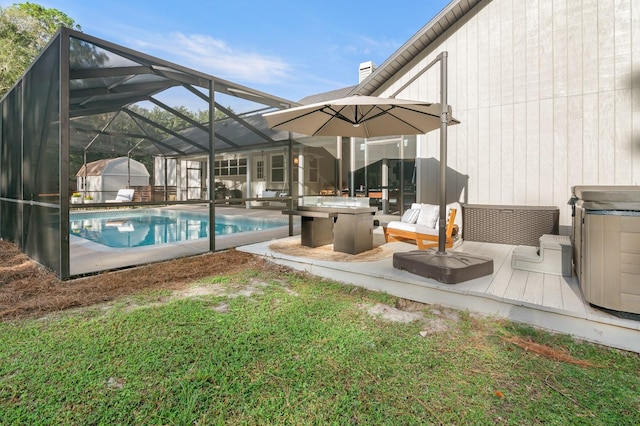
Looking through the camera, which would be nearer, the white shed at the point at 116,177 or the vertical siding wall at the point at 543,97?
the vertical siding wall at the point at 543,97

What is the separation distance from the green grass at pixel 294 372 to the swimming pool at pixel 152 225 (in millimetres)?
5320

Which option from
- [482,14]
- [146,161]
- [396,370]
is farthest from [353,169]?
[146,161]

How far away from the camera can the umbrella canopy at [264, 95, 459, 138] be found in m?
4.50

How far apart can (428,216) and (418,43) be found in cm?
374

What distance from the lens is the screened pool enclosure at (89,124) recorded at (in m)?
3.90

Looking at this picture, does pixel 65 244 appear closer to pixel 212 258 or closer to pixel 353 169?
pixel 212 258

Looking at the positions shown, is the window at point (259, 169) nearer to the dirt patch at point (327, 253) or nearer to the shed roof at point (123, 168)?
the shed roof at point (123, 168)

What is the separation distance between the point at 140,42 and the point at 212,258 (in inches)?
789

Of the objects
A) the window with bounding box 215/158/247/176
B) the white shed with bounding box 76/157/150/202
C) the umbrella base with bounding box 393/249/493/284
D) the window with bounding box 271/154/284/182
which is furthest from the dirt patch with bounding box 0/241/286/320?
the window with bounding box 215/158/247/176

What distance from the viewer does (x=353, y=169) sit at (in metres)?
8.31

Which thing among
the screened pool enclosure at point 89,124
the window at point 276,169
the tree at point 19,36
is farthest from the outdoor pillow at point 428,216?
the tree at point 19,36

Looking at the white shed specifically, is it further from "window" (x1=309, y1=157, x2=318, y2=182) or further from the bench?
the bench

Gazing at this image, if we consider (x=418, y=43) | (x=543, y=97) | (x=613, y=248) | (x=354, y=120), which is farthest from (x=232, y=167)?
(x=613, y=248)

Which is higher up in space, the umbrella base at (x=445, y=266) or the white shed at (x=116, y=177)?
the white shed at (x=116, y=177)
